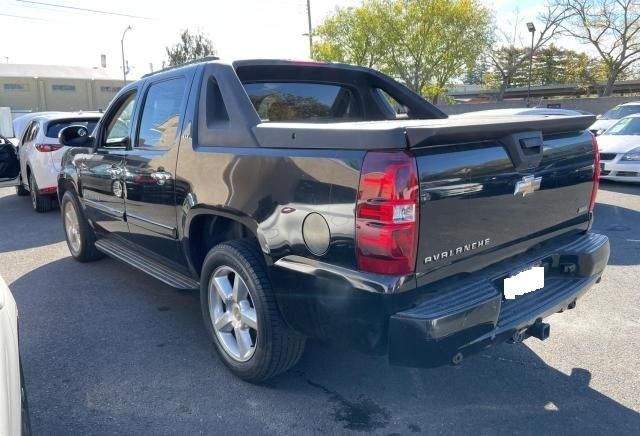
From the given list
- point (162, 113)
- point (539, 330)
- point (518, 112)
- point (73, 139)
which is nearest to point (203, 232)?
point (162, 113)

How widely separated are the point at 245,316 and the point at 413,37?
29646mm

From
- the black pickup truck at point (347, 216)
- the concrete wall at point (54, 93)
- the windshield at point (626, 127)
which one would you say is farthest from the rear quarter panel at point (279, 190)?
the concrete wall at point (54, 93)

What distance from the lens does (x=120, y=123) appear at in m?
4.73

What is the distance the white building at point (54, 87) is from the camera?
53.8 metres

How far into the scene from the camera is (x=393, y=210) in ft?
7.54

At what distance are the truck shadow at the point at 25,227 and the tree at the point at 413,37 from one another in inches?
934

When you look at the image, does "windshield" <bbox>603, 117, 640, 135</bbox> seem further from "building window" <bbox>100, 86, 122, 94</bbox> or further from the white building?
"building window" <bbox>100, 86, 122, 94</bbox>

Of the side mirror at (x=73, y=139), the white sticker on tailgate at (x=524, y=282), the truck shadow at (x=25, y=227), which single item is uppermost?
the side mirror at (x=73, y=139)

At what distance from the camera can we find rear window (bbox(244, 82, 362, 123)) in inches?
150

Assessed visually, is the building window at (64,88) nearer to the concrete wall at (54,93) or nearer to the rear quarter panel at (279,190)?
the concrete wall at (54,93)

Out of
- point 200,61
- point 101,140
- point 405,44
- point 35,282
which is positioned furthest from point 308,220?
point 405,44

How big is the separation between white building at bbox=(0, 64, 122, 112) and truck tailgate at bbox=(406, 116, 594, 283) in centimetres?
5899

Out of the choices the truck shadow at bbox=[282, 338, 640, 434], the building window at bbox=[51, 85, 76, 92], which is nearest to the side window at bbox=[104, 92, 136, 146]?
the truck shadow at bbox=[282, 338, 640, 434]

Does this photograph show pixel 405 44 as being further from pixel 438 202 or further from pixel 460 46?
pixel 438 202
